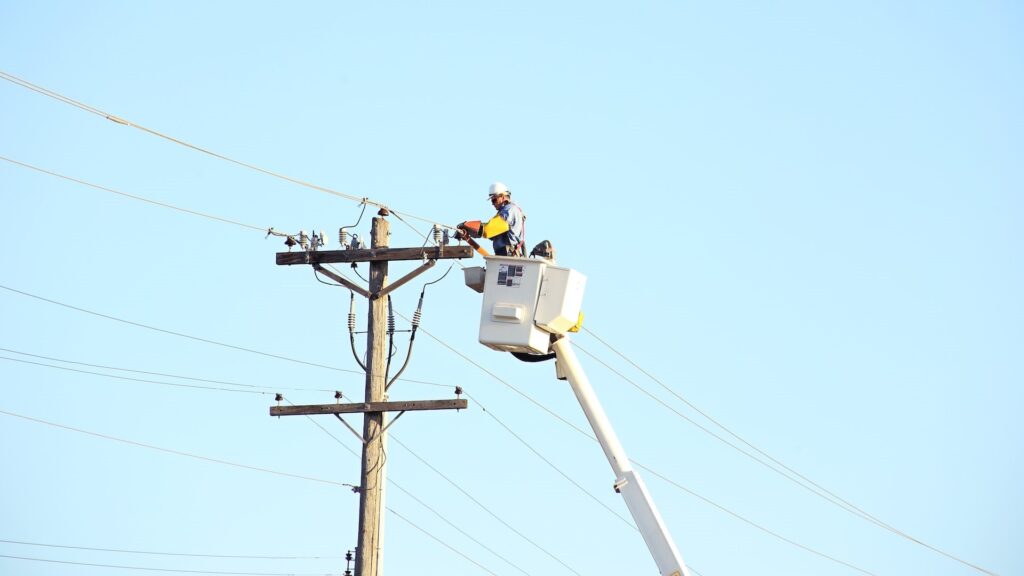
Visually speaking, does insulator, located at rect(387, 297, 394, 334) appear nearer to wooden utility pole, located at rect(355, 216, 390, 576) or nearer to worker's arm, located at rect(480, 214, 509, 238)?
wooden utility pole, located at rect(355, 216, 390, 576)

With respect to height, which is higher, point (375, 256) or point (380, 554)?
point (375, 256)

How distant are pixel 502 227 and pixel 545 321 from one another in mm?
1222

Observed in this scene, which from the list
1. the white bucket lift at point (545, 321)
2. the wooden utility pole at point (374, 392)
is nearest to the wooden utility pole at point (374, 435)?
the wooden utility pole at point (374, 392)

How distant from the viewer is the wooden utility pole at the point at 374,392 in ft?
75.8

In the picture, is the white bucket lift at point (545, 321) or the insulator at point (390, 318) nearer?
the white bucket lift at point (545, 321)

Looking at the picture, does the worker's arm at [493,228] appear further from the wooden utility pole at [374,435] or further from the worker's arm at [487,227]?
the wooden utility pole at [374,435]

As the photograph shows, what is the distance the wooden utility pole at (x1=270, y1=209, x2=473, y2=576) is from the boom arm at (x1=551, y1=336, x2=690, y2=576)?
1816 millimetres

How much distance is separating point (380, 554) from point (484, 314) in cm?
Answer: 320

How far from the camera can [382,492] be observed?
23312 millimetres

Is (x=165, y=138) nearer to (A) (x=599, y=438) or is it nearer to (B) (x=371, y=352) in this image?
(B) (x=371, y=352)

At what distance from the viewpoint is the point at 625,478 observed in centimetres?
2208

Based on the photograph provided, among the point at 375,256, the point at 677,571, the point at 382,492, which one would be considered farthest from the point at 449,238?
the point at 677,571

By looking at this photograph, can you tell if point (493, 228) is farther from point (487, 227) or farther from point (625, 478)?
point (625, 478)

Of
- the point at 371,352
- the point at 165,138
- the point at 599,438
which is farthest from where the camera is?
the point at 371,352
